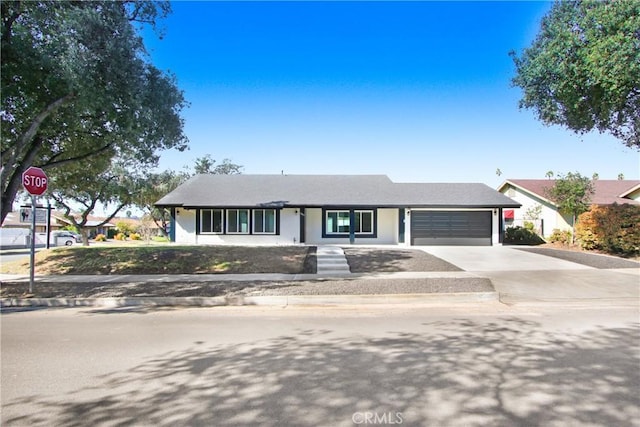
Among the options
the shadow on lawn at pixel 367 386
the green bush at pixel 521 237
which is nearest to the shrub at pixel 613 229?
the green bush at pixel 521 237

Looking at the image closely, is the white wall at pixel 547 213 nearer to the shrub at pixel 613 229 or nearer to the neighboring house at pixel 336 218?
the neighboring house at pixel 336 218

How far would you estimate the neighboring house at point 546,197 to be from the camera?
2889 centimetres

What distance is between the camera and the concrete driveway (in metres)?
9.55

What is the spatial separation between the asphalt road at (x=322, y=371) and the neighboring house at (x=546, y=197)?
2448 centimetres

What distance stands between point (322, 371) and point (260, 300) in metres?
4.82

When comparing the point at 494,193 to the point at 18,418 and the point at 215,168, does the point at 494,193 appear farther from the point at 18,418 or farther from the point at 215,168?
the point at 215,168

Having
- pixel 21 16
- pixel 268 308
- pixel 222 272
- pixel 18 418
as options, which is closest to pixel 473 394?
pixel 18 418

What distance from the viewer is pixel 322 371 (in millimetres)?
4551

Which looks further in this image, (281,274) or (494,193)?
(494,193)

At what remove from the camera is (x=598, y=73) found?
1189 centimetres

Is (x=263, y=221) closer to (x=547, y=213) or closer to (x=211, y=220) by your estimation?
(x=211, y=220)

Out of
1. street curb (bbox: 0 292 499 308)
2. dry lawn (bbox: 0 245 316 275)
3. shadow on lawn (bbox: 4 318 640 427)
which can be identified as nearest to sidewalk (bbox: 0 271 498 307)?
street curb (bbox: 0 292 499 308)

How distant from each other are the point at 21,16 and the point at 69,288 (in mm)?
7580

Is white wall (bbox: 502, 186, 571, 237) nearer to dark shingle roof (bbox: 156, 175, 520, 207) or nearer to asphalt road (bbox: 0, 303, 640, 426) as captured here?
dark shingle roof (bbox: 156, 175, 520, 207)
